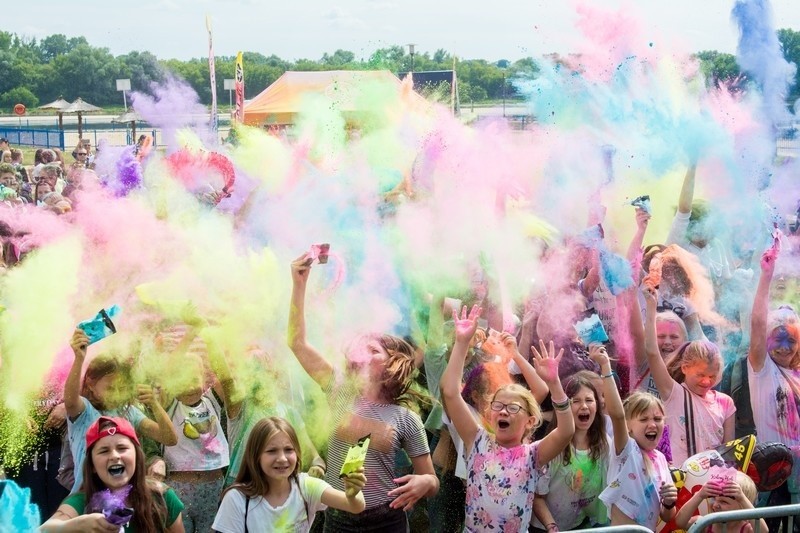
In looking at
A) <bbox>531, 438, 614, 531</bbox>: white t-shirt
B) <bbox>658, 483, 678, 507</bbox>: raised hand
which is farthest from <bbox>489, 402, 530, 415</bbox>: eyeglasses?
<bbox>658, 483, 678, 507</bbox>: raised hand

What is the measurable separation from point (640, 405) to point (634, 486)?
14.3 inches

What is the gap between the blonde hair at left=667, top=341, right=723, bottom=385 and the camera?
415cm

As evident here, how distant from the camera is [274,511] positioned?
10.6 feet

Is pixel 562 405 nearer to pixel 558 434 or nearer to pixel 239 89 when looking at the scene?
pixel 558 434

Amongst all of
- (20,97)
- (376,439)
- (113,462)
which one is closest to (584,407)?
(376,439)

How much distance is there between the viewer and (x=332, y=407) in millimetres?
3781

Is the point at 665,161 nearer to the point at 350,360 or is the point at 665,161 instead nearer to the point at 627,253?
the point at 627,253

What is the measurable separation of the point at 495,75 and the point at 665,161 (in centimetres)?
361

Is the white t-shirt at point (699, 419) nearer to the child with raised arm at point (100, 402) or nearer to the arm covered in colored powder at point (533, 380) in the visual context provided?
the arm covered in colored powder at point (533, 380)

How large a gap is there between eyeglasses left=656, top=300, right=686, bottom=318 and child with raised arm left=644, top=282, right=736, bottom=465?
66 cm

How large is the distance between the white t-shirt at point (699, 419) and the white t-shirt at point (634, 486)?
365 millimetres

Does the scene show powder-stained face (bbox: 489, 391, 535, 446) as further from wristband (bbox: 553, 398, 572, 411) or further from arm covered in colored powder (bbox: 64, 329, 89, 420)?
arm covered in colored powder (bbox: 64, 329, 89, 420)

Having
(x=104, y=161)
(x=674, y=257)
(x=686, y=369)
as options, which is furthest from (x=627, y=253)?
(x=104, y=161)

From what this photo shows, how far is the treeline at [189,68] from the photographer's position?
6.02 m
